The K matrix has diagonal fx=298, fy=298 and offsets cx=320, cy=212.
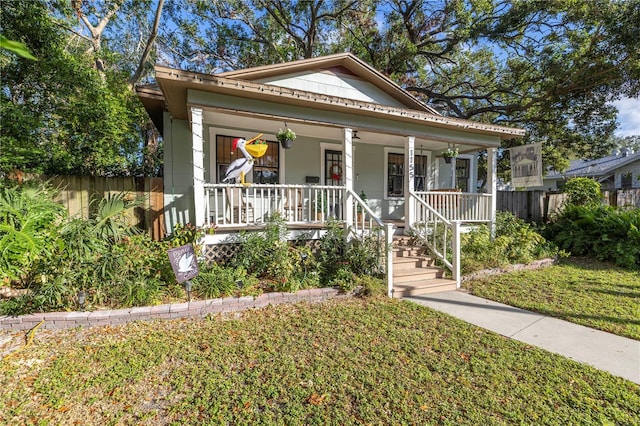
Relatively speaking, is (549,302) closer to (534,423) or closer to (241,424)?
(534,423)

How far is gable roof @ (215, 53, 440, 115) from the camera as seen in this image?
A: 7025 mm

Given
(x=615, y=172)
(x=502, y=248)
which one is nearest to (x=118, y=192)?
(x=502, y=248)

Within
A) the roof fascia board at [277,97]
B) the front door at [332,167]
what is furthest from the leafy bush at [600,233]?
the front door at [332,167]

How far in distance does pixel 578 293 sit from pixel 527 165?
3993 mm

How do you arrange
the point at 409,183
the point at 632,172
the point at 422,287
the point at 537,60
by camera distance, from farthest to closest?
the point at 632,172, the point at 537,60, the point at 409,183, the point at 422,287

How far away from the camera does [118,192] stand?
19.7ft

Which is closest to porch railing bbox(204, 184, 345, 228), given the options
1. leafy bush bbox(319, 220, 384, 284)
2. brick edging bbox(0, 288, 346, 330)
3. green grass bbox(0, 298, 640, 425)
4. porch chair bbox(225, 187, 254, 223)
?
porch chair bbox(225, 187, 254, 223)

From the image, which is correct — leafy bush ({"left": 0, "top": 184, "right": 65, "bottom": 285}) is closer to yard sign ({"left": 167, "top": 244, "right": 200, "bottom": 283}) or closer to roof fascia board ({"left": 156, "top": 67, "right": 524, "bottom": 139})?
yard sign ({"left": 167, "top": 244, "right": 200, "bottom": 283})

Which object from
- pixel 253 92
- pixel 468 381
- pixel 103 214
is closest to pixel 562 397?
pixel 468 381

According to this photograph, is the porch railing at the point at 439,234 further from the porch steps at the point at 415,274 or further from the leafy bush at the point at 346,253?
the leafy bush at the point at 346,253

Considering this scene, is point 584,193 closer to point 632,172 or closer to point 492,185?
point 492,185

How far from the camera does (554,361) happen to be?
2.97 metres

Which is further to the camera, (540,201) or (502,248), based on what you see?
(540,201)

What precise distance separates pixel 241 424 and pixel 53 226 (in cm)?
378
